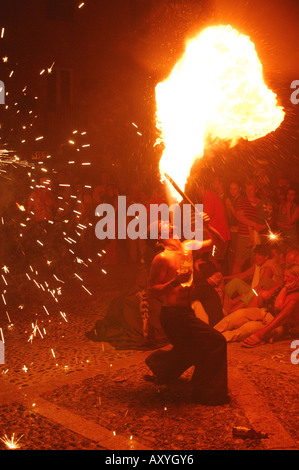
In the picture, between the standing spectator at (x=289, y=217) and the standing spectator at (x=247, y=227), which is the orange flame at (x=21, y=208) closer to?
the standing spectator at (x=247, y=227)

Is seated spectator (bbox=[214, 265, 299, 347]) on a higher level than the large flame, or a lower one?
lower

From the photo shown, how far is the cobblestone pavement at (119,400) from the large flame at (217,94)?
2777 mm

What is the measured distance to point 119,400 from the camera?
16.8 feet

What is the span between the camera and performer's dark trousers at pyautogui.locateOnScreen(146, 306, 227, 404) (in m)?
5.00

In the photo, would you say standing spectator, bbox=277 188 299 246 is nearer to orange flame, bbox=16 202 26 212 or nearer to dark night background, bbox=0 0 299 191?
dark night background, bbox=0 0 299 191

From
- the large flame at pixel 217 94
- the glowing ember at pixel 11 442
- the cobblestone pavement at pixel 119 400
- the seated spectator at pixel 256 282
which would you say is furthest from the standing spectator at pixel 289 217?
the glowing ember at pixel 11 442

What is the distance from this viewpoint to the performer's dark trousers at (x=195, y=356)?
5.00 meters

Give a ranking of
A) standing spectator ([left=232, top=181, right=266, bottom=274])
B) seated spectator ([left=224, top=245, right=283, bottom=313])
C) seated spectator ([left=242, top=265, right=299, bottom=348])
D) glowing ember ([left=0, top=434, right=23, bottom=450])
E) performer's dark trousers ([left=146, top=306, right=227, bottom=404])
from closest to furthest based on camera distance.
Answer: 1. glowing ember ([left=0, top=434, right=23, bottom=450])
2. performer's dark trousers ([left=146, top=306, right=227, bottom=404])
3. seated spectator ([left=242, top=265, right=299, bottom=348])
4. seated spectator ([left=224, top=245, right=283, bottom=313])
5. standing spectator ([left=232, top=181, right=266, bottom=274])

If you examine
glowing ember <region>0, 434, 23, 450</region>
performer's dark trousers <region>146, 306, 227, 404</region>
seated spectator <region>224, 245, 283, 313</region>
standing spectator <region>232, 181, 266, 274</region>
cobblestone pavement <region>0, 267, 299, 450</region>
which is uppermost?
standing spectator <region>232, 181, 266, 274</region>

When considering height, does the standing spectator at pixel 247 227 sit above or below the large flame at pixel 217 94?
below

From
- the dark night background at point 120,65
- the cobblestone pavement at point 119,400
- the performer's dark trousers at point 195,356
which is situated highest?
the dark night background at point 120,65

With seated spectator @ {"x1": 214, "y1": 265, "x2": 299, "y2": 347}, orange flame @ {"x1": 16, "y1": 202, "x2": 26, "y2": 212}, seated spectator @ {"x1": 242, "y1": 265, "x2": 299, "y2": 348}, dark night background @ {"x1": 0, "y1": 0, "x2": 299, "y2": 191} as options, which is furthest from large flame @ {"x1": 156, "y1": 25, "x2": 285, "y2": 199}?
dark night background @ {"x1": 0, "y1": 0, "x2": 299, "y2": 191}

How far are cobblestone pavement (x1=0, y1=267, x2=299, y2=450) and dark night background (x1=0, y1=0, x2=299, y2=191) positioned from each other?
6.65 m
